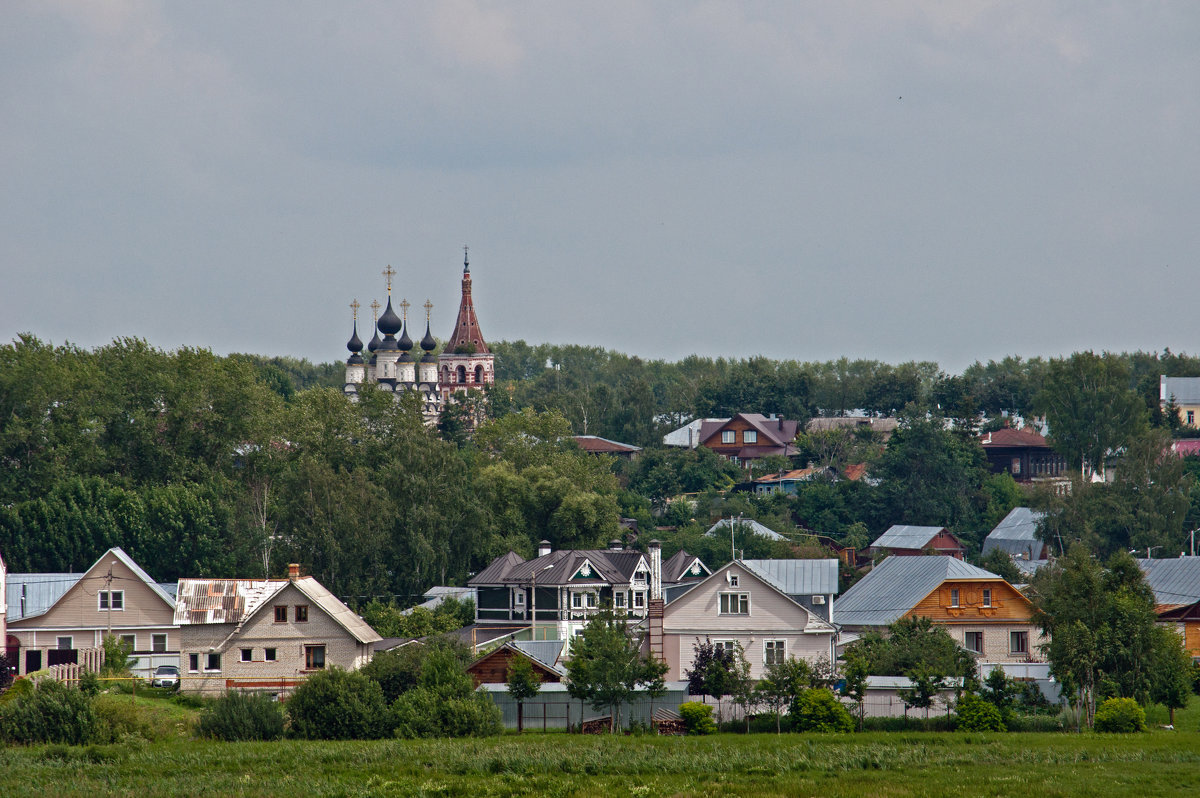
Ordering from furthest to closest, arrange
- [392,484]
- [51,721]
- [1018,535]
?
[1018,535], [392,484], [51,721]

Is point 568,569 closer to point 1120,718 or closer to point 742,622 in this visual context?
point 742,622

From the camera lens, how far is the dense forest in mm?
68375

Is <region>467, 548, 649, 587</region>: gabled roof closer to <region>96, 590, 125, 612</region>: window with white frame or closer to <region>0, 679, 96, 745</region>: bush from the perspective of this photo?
<region>96, 590, 125, 612</region>: window with white frame

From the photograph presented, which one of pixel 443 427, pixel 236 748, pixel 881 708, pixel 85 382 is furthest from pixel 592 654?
pixel 443 427

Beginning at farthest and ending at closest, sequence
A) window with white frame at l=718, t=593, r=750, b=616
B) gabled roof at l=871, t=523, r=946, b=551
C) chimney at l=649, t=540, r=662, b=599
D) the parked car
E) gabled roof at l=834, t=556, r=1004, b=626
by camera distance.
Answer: gabled roof at l=871, t=523, r=946, b=551, gabled roof at l=834, t=556, r=1004, b=626, chimney at l=649, t=540, r=662, b=599, window with white frame at l=718, t=593, r=750, b=616, the parked car

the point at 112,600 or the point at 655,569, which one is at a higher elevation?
the point at 655,569

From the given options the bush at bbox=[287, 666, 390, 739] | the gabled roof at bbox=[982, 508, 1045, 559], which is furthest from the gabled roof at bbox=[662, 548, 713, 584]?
the bush at bbox=[287, 666, 390, 739]

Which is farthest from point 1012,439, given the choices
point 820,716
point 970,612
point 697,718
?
point 697,718

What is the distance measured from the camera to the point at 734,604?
49562 mm

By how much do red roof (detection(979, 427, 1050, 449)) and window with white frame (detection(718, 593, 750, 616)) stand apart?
5826 centimetres

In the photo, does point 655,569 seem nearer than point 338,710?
No

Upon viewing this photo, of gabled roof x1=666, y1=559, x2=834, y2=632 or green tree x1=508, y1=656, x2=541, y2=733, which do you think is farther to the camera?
gabled roof x1=666, y1=559, x2=834, y2=632

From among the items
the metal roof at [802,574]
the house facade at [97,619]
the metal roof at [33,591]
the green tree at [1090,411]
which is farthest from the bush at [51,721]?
the green tree at [1090,411]

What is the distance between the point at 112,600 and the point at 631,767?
93.6 ft
